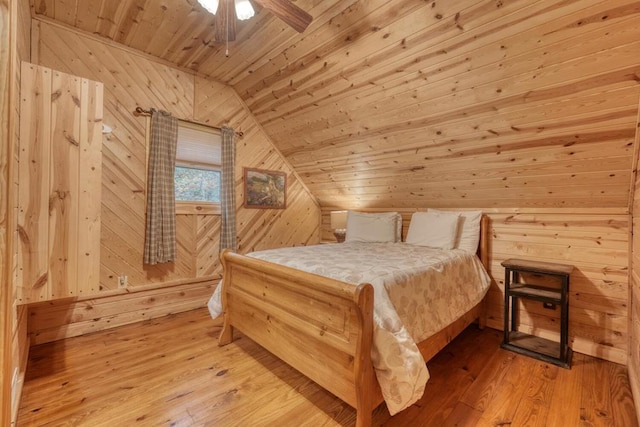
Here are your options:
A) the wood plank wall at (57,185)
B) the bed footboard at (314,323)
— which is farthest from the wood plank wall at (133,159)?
the bed footboard at (314,323)

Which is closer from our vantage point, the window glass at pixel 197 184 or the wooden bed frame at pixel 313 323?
the wooden bed frame at pixel 313 323

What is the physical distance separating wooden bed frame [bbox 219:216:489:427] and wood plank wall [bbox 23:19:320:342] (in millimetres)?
1037

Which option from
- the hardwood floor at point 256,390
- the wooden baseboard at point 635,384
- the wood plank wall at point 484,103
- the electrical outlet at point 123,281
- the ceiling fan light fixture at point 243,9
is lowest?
the hardwood floor at point 256,390

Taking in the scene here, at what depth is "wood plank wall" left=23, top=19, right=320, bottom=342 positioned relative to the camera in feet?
8.02

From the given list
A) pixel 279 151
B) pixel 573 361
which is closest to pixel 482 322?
pixel 573 361

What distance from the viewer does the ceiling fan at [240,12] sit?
1485mm

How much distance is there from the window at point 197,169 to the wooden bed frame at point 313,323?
1.15 m

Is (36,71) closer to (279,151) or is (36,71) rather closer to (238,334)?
(238,334)

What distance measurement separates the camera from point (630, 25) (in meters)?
1.46

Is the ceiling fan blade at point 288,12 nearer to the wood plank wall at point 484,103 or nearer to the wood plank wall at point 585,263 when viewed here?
the wood plank wall at point 484,103

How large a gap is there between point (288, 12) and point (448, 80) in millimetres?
1269

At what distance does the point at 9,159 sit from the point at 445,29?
228cm

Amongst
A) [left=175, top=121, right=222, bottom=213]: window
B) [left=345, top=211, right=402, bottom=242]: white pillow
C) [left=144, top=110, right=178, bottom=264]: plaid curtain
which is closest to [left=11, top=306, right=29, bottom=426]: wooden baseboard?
[left=144, top=110, right=178, bottom=264]: plaid curtain

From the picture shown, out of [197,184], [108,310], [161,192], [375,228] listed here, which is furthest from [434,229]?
[108,310]
